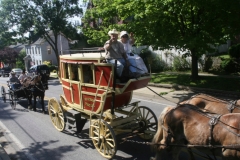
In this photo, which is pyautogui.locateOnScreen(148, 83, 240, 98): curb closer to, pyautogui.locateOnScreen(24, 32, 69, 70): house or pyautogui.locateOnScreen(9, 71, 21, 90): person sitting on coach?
pyautogui.locateOnScreen(9, 71, 21, 90): person sitting on coach

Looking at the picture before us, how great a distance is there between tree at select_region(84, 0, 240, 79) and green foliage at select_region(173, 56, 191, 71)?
501cm

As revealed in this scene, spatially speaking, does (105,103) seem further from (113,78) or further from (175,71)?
(175,71)

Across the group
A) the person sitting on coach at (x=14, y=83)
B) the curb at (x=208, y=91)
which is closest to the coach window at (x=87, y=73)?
the person sitting on coach at (x=14, y=83)

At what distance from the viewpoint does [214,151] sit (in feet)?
13.0

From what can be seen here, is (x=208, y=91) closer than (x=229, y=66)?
Yes

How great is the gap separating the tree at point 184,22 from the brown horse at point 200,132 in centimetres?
752

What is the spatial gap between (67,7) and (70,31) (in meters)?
2.69

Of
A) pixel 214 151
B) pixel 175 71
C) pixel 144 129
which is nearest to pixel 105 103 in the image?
pixel 144 129

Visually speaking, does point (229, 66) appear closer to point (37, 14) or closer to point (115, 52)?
point (115, 52)

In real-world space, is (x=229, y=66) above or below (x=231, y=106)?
above

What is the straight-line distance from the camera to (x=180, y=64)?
63.4ft

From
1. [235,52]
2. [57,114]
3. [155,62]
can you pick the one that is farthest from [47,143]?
[155,62]

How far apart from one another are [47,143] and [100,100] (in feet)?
7.57

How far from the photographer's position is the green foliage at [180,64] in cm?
1912
